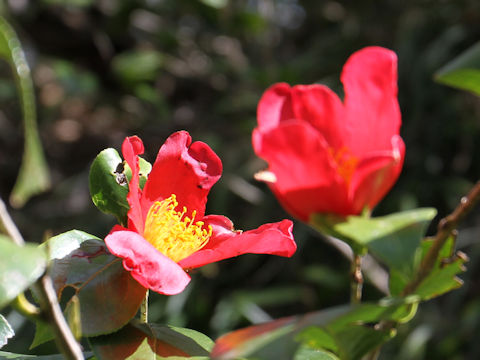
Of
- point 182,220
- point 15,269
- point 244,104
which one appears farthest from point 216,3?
point 15,269

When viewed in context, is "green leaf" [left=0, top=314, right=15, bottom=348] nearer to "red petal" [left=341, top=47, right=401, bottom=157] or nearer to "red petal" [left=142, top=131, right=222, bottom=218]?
"red petal" [left=142, top=131, right=222, bottom=218]

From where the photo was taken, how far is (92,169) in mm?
465

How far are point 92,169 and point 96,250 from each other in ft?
0.21

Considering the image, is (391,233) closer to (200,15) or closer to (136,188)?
(136,188)

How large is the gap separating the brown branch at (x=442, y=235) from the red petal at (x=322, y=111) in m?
0.10

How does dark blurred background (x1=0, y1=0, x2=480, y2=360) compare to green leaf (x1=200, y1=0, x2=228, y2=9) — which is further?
green leaf (x1=200, y1=0, x2=228, y2=9)

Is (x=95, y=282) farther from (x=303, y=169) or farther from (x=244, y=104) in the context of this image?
(x=244, y=104)

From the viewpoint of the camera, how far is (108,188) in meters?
0.46

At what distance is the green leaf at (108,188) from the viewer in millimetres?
458

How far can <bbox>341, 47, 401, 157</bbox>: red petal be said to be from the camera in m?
0.42

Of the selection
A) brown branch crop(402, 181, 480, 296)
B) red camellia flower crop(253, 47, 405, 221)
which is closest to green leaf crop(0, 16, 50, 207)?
red camellia flower crop(253, 47, 405, 221)

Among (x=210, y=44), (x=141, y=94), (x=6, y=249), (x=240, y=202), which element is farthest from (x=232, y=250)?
(x=210, y=44)

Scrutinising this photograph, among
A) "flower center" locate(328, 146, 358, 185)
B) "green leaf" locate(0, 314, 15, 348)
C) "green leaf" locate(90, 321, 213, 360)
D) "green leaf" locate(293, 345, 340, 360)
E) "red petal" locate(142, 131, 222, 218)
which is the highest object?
"flower center" locate(328, 146, 358, 185)

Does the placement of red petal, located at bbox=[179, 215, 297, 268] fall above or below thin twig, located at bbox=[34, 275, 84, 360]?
below
